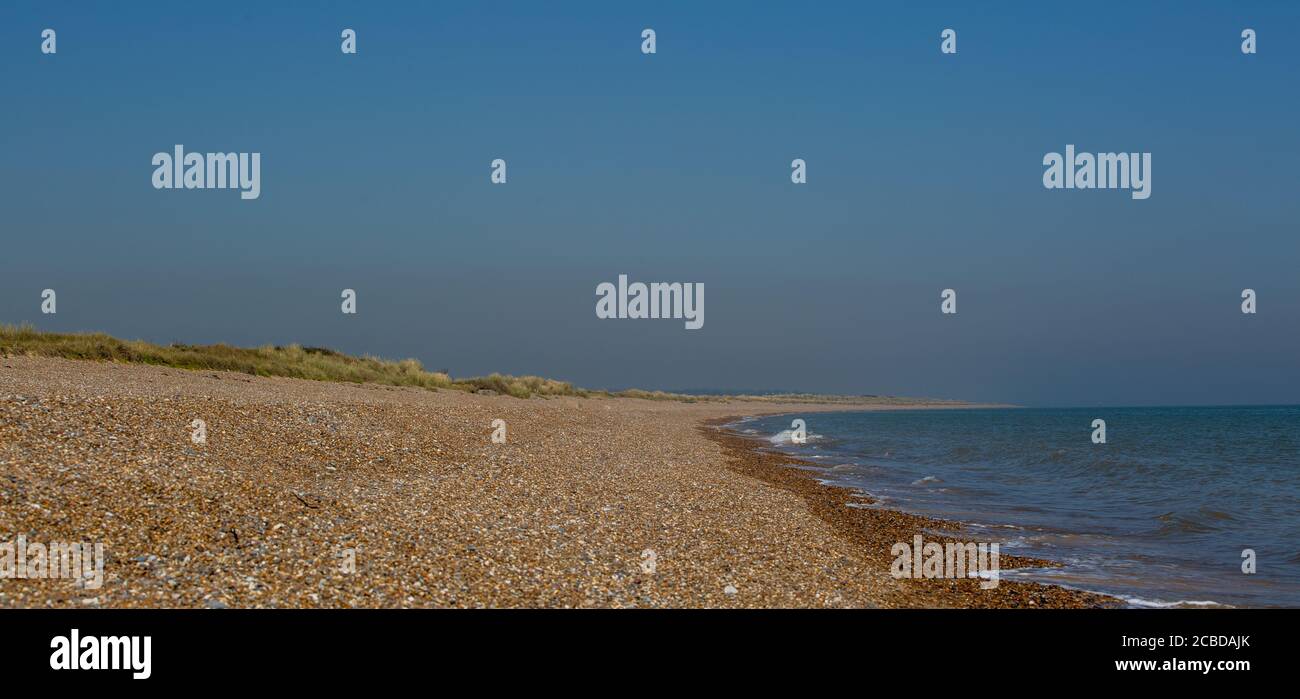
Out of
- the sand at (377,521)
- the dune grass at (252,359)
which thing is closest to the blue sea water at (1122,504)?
the sand at (377,521)

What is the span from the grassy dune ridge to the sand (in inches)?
484

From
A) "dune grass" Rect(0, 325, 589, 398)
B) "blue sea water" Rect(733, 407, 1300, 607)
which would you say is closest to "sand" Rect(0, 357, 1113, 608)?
"blue sea water" Rect(733, 407, 1300, 607)

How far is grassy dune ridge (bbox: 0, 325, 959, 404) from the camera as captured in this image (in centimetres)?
3422

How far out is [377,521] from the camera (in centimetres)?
1266

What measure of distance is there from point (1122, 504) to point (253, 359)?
40466 mm

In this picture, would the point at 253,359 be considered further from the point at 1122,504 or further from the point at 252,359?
the point at 1122,504

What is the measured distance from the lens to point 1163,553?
57.4 feet
